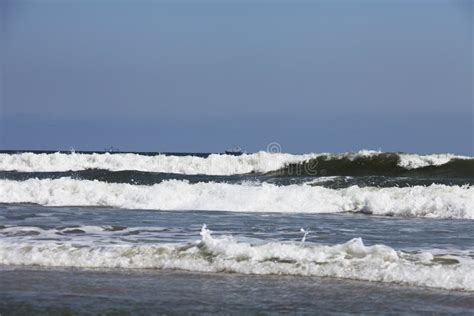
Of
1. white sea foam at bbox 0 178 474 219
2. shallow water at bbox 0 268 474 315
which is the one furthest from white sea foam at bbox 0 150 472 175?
shallow water at bbox 0 268 474 315

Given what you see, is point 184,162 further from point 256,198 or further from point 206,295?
point 206,295

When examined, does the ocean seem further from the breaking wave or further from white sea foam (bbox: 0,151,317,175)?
white sea foam (bbox: 0,151,317,175)

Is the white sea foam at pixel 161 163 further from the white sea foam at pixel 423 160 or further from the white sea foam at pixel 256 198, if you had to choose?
the white sea foam at pixel 256 198

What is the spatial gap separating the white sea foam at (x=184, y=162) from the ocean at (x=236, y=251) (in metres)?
12.1

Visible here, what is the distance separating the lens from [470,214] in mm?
16922

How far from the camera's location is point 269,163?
34.5m

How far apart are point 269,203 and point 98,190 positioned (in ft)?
17.7

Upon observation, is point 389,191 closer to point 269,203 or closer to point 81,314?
point 269,203

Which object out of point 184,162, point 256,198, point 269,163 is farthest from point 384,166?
point 256,198

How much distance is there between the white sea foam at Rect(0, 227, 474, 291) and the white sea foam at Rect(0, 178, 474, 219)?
26.2 ft

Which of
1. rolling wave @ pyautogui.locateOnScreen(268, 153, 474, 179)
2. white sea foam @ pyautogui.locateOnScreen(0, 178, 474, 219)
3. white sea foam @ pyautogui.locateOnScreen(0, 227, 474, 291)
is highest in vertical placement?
rolling wave @ pyautogui.locateOnScreen(268, 153, 474, 179)

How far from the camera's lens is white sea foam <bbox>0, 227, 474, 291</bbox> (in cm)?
882

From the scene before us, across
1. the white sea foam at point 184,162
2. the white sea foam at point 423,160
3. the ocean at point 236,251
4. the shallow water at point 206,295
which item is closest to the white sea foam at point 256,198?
the ocean at point 236,251

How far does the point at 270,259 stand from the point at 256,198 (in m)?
9.68
